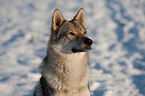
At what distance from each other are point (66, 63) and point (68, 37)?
1.43 ft

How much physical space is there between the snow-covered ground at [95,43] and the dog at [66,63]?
988 mm

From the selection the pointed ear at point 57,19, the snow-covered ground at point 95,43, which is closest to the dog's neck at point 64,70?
the pointed ear at point 57,19

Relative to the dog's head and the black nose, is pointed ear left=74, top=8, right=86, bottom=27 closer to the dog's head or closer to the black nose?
the dog's head

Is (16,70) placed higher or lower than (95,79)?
higher

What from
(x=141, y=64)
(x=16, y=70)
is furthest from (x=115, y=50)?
(x=16, y=70)

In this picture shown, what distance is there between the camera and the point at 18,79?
4.22 m

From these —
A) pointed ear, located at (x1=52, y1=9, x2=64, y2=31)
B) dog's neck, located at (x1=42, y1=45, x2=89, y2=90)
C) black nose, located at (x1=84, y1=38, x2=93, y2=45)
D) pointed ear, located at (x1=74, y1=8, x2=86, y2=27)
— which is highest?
pointed ear, located at (x1=74, y1=8, x2=86, y2=27)

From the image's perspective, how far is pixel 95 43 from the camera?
6.12 metres

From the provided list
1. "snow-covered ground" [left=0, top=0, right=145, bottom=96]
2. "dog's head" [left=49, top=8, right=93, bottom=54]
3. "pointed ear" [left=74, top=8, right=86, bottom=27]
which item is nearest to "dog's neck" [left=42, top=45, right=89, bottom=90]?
"dog's head" [left=49, top=8, right=93, bottom=54]

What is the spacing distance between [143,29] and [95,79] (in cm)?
340

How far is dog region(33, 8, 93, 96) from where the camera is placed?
2.50m

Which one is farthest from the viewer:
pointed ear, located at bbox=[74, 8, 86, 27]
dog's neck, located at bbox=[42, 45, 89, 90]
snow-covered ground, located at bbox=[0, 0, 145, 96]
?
snow-covered ground, located at bbox=[0, 0, 145, 96]

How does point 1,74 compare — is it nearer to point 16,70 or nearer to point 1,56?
point 16,70

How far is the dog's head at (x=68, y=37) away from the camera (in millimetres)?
2494
